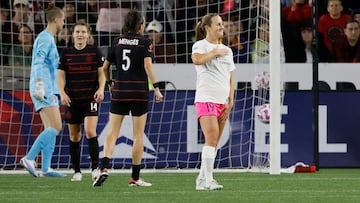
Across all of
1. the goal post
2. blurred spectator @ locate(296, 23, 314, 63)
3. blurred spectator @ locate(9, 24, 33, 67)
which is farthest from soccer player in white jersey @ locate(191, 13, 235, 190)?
blurred spectator @ locate(296, 23, 314, 63)

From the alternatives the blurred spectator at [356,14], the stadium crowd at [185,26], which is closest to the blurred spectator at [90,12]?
the stadium crowd at [185,26]

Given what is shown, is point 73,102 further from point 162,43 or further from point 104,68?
point 162,43

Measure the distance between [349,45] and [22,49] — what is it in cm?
564

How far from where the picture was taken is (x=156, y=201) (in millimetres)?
10906

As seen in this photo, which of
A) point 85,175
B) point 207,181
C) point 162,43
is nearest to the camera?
point 207,181

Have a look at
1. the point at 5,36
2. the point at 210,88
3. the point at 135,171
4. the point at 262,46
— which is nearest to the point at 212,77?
the point at 210,88

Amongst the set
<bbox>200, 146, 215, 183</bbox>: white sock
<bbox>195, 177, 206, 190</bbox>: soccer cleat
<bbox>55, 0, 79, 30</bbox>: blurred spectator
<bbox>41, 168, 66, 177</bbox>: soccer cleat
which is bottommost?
<bbox>41, 168, 66, 177</bbox>: soccer cleat

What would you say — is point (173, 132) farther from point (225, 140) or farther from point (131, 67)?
point (131, 67)

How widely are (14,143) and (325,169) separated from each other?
4.78m

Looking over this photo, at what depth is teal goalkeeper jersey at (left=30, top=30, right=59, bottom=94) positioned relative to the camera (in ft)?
49.7

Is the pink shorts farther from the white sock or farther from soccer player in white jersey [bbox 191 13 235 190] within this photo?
the white sock

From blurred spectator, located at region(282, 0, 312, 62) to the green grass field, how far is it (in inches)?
152

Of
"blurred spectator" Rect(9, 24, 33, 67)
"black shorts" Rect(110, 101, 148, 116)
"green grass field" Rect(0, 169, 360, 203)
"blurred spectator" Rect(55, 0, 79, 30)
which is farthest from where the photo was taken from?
"blurred spectator" Rect(55, 0, 79, 30)

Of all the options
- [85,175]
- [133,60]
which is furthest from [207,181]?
[85,175]
